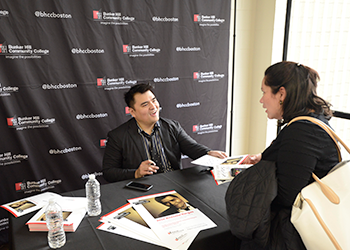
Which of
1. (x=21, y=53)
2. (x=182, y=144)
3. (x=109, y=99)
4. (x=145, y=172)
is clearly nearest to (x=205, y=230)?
(x=145, y=172)

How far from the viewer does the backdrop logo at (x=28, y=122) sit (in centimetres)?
238

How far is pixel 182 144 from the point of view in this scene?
2.35 m

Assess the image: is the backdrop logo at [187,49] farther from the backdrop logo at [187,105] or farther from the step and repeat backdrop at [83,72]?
the backdrop logo at [187,105]

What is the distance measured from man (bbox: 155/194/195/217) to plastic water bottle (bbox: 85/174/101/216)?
1.03 feet

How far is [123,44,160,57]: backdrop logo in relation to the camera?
273 cm

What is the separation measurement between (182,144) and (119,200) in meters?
0.94

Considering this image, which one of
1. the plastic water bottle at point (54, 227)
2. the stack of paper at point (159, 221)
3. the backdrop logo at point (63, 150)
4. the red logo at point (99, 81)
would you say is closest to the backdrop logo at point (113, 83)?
the red logo at point (99, 81)

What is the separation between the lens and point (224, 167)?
71.1 inches

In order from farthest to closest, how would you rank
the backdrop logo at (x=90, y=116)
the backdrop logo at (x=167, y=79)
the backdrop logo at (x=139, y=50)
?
the backdrop logo at (x=167, y=79) < the backdrop logo at (x=139, y=50) < the backdrop logo at (x=90, y=116)

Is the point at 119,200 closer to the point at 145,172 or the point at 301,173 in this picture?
the point at 145,172

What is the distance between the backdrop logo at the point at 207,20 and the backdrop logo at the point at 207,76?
52 cm

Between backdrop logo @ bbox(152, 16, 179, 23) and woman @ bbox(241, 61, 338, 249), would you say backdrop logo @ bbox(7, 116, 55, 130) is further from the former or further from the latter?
woman @ bbox(241, 61, 338, 249)

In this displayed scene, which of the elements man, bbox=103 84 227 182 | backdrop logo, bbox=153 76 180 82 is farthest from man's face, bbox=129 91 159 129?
backdrop logo, bbox=153 76 180 82

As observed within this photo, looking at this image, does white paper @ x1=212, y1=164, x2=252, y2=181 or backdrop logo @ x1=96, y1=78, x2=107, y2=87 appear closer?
white paper @ x1=212, y1=164, x2=252, y2=181
